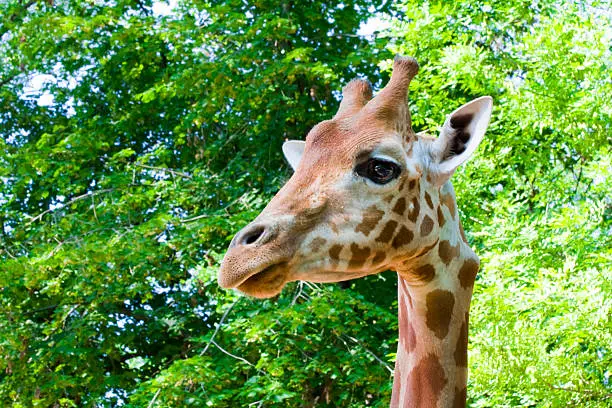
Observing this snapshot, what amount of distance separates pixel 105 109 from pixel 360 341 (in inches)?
195

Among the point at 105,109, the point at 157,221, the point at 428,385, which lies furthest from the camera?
the point at 105,109

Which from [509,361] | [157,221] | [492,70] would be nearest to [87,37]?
[157,221]

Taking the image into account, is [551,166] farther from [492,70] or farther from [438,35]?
[438,35]

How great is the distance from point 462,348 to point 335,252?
1.79 feet

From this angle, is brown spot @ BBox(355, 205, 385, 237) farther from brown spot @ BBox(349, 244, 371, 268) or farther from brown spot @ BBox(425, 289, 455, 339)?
brown spot @ BBox(425, 289, 455, 339)

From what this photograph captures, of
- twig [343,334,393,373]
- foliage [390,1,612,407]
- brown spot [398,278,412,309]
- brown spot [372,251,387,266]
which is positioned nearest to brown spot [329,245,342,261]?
brown spot [372,251,387,266]

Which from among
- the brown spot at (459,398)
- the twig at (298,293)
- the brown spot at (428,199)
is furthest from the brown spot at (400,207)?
the twig at (298,293)

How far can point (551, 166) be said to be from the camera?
764 cm

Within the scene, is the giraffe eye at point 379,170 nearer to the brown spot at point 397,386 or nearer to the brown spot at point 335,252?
the brown spot at point 335,252

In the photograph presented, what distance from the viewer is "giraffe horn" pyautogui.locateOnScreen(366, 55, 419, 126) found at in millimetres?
2525

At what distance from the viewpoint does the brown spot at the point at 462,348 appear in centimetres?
A: 258

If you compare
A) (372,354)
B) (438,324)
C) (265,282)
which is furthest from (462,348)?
(372,354)

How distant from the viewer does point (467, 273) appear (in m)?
2.64

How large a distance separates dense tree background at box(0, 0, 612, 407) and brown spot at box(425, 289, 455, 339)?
3.23 metres
